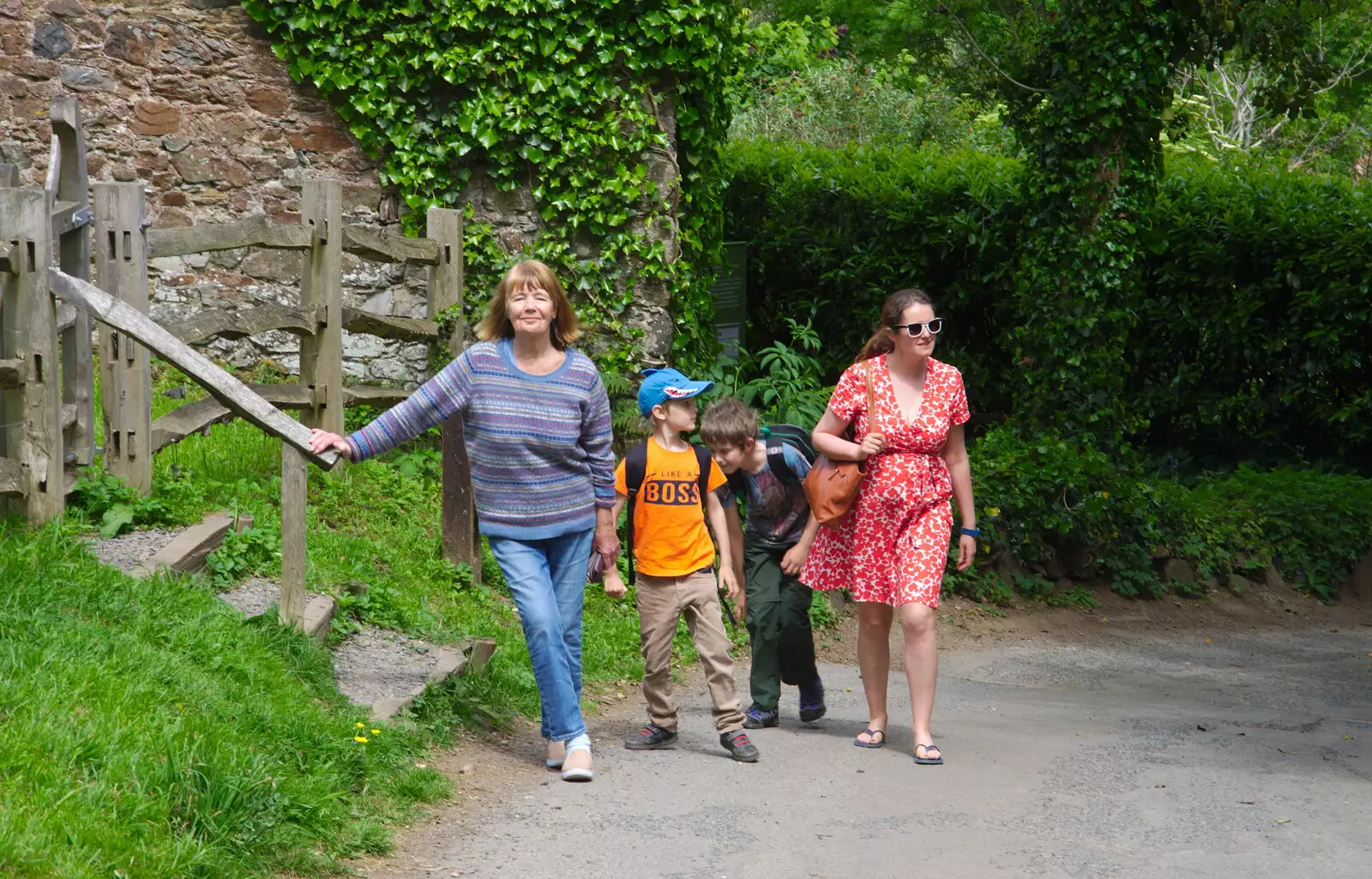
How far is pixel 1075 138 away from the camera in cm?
970

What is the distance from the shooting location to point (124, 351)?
7215mm

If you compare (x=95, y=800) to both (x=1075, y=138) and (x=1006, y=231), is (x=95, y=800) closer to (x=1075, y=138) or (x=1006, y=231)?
(x=1075, y=138)

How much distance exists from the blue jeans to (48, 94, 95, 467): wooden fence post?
285 cm

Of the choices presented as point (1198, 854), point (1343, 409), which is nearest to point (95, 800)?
point (1198, 854)

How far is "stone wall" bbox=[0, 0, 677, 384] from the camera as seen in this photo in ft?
32.8

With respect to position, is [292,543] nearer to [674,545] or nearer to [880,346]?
[674,545]

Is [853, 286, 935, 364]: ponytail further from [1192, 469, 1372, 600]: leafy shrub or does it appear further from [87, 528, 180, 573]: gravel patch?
[1192, 469, 1372, 600]: leafy shrub

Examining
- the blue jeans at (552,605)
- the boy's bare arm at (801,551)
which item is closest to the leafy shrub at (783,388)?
the boy's bare arm at (801,551)

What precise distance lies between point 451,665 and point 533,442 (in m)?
1.44

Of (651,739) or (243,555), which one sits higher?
(243,555)

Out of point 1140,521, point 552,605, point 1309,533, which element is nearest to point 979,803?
point 552,605

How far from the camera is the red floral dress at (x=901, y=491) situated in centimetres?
548

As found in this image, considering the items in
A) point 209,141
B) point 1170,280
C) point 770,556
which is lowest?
point 770,556

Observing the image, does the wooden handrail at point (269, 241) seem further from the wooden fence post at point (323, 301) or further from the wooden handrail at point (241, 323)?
the wooden handrail at point (241, 323)
